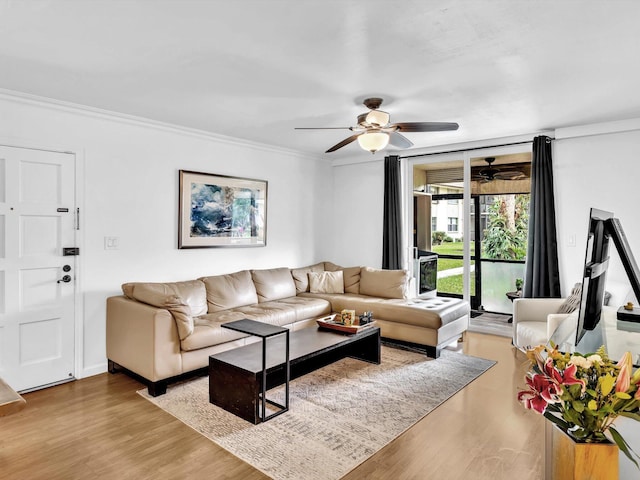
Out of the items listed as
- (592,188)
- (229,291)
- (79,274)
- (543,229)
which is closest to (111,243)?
(79,274)

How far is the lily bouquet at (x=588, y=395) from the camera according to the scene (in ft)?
2.90

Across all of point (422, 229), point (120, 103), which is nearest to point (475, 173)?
point (422, 229)

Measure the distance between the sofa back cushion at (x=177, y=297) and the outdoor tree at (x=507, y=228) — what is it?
3864mm

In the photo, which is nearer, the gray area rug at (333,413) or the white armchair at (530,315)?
the gray area rug at (333,413)

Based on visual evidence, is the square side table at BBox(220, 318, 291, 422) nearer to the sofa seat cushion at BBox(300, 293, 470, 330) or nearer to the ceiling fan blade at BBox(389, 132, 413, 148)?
the sofa seat cushion at BBox(300, 293, 470, 330)

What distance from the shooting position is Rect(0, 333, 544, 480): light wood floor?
227 centimetres

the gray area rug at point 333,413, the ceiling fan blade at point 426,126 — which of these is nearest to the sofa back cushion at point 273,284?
the gray area rug at point 333,413

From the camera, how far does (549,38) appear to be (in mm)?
2354

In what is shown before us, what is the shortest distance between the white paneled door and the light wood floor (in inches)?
12.2

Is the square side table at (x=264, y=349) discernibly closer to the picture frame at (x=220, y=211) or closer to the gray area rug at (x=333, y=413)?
the gray area rug at (x=333, y=413)

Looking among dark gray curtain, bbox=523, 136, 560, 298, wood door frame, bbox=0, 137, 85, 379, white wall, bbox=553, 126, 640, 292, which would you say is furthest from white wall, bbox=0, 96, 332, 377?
white wall, bbox=553, 126, 640, 292

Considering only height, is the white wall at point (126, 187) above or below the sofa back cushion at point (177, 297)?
above

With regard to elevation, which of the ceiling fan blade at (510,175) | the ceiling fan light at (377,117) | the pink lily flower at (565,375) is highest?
the ceiling fan light at (377,117)

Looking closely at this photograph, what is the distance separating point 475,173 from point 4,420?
18.5 feet
